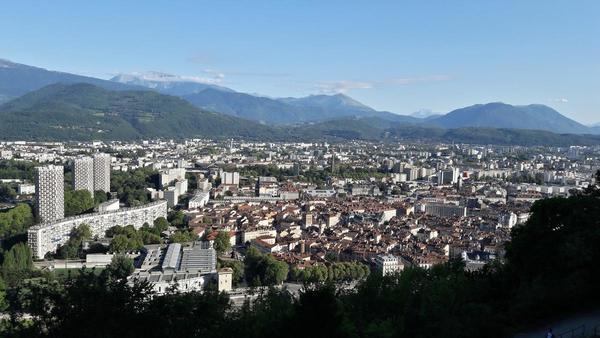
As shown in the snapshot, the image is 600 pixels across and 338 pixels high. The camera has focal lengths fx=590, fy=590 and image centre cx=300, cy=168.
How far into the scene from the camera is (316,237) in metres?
15.8

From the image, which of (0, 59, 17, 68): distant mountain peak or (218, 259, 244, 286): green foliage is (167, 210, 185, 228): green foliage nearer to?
(218, 259, 244, 286): green foliage

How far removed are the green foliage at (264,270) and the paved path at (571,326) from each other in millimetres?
6965

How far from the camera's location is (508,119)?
126625mm

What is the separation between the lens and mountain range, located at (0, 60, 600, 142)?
61594 mm

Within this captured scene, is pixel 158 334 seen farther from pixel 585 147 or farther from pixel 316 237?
pixel 585 147

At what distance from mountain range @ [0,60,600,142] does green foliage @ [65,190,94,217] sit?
37264 millimetres

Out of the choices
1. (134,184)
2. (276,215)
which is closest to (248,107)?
(134,184)

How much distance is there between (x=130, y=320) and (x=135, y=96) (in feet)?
279

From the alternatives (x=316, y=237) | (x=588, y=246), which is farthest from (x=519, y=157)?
(x=588, y=246)

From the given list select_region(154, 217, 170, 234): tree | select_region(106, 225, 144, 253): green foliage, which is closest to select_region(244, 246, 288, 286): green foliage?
select_region(106, 225, 144, 253): green foliage

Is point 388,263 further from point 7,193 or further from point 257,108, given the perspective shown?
point 257,108

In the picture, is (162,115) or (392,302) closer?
(392,302)

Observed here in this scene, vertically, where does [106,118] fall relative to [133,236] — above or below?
above

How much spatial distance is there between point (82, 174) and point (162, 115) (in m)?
53.5
